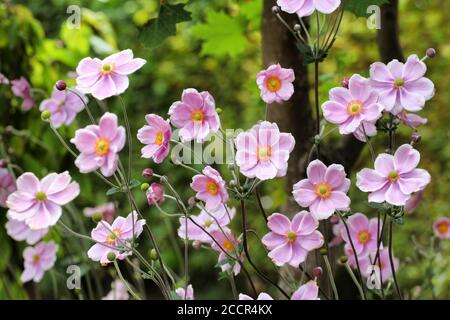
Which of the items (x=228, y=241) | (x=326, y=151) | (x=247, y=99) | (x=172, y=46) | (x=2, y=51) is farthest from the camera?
(x=172, y=46)

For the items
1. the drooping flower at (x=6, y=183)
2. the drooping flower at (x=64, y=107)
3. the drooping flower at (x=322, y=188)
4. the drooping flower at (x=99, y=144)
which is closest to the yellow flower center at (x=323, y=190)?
the drooping flower at (x=322, y=188)

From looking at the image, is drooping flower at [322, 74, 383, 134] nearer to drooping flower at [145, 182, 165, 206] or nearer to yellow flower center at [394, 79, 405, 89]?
yellow flower center at [394, 79, 405, 89]

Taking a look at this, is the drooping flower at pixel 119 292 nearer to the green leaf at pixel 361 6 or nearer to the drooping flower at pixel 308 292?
the drooping flower at pixel 308 292

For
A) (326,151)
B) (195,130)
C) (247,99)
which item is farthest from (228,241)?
(247,99)

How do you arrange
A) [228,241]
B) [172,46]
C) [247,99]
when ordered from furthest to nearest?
1. [172,46]
2. [247,99]
3. [228,241]

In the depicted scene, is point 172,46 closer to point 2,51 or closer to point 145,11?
point 145,11
